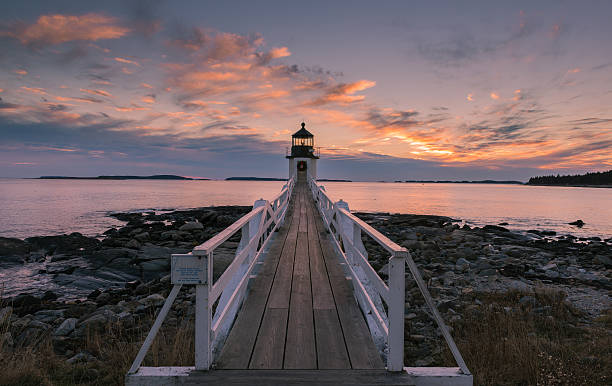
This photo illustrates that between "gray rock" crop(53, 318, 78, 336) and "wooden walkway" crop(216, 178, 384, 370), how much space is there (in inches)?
162

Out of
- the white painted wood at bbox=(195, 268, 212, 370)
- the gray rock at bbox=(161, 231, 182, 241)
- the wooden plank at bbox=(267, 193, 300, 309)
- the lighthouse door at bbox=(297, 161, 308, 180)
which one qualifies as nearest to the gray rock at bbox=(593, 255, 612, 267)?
the wooden plank at bbox=(267, 193, 300, 309)

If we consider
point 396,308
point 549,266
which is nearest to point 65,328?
point 396,308

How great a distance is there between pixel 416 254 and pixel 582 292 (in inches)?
215

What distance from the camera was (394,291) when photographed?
2664 mm

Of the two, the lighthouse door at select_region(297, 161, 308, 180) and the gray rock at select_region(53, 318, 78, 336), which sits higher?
the lighthouse door at select_region(297, 161, 308, 180)

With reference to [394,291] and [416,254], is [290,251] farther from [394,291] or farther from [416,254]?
[416,254]

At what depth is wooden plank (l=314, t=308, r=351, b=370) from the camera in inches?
120

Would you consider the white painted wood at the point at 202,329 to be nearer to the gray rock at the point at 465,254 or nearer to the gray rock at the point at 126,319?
the gray rock at the point at 126,319

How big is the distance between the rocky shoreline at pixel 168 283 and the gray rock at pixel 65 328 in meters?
0.02

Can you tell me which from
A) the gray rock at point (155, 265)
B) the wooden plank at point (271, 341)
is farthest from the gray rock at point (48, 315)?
the wooden plank at point (271, 341)

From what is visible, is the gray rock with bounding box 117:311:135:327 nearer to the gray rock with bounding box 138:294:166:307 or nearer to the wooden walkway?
the gray rock with bounding box 138:294:166:307

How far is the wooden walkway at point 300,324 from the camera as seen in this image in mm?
3088

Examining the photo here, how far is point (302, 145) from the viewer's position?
119 ft

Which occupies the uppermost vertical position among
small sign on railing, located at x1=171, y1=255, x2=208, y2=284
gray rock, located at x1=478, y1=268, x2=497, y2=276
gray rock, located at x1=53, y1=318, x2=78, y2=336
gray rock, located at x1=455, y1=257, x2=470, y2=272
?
small sign on railing, located at x1=171, y1=255, x2=208, y2=284
